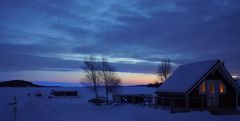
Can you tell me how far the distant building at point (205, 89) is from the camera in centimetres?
3212

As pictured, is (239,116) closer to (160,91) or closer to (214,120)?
(214,120)

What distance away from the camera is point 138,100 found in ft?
134

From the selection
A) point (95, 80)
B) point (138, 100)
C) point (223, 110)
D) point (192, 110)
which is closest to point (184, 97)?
point (192, 110)

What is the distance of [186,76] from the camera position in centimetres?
3447

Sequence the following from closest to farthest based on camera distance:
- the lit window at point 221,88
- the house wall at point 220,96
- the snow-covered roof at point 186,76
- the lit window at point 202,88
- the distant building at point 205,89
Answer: the distant building at point 205,89 < the snow-covered roof at point 186,76 < the house wall at point 220,96 < the lit window at point 202,88 < the lit window at point 221,88

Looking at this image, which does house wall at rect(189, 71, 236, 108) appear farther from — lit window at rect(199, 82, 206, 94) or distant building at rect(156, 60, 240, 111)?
lit window at rect(199, 82, 206, 94)

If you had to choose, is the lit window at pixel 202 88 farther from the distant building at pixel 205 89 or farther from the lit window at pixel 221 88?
the lit window at pixel 221 88

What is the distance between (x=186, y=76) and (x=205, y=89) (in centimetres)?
240

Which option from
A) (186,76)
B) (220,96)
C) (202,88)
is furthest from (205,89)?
(186,76)

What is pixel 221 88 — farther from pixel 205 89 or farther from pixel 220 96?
pixel 205 89

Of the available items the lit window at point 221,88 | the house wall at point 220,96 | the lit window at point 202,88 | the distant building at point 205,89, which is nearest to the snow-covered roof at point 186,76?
the distant building at point 205,89

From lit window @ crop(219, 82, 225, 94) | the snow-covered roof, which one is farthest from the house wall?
the snow-covered roof

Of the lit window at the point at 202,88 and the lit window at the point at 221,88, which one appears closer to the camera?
the lit window at the point at 202,88

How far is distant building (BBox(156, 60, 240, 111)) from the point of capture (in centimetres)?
3212
